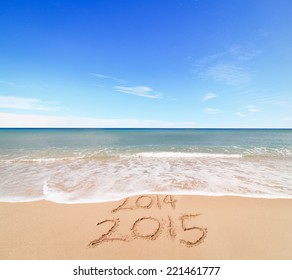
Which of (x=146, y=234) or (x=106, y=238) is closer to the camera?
(x=106, y=238)

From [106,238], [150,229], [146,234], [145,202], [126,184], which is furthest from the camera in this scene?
[126,184]

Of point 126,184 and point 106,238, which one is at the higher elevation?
point 126,184

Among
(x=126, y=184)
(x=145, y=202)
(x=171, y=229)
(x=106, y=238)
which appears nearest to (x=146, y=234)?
(x=171, y=229)

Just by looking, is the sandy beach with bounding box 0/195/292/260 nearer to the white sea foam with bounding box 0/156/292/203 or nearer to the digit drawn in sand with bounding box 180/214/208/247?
the digit drawn in sand with bounding box 180/214/208/247

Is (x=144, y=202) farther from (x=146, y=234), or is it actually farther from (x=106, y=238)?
(x=106, y=238)

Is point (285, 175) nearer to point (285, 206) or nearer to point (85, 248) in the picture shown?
point (285, 206)

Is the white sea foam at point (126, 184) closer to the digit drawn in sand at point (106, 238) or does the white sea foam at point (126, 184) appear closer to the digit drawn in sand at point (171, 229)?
the digit drawn in sand at point (106, 238)

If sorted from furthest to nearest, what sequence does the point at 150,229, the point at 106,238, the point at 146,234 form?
the point at 150,229 → the point at 146,234 → the point at 106,238

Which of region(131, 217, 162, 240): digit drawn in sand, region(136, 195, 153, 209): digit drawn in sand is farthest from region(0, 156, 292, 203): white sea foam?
region(131, 217, 162, 240): digit drawn in sand
